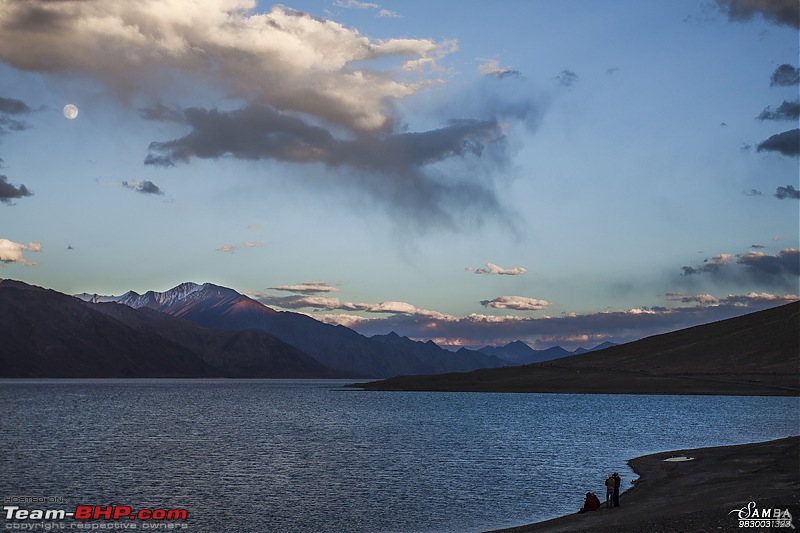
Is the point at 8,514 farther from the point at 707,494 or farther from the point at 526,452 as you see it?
the point at 526,452

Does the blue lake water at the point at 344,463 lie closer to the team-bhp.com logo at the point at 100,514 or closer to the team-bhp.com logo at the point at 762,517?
the team-bhp.com logo at the point at 100,514

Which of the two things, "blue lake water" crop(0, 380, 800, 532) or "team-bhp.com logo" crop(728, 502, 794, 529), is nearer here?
"team-bhp.com logo" crop(728, 502, 794, 529)

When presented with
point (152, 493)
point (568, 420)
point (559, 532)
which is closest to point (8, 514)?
point (152, 493)

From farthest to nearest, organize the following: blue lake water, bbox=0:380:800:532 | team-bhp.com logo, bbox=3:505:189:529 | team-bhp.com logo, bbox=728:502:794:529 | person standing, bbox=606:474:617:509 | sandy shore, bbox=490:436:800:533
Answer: blue lake water, bbox=0:380:800:532
team-bhp.com logo, bbox=3:505:189:529
person standing, bbox=606:474:617:509
sandy shore, bbox=490:436:800:533
team-bhp.com logo, bbox=728:502:794:529

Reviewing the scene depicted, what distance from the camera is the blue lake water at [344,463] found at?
2042 inches

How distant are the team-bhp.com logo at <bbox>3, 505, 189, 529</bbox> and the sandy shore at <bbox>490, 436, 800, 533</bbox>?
69.6 ft

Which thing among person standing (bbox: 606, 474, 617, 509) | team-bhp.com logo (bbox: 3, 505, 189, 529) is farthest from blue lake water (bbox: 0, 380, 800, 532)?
person standing (bbox: 606, 474, 617, 509)

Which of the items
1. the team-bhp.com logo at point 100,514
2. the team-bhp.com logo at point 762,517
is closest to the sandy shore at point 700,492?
the team-bhp.com logo at point 762,517

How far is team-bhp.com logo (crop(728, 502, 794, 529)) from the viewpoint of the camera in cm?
3472

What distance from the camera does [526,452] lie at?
284 ft

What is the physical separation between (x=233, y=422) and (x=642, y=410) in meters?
92.3

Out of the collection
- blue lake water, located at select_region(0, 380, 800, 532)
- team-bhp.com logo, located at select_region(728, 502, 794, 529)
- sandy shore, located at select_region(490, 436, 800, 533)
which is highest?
team-bhp.com logo, located at select_region(728, 502, 794, 529)

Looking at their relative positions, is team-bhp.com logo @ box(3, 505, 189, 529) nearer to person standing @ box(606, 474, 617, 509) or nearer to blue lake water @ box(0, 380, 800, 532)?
blue lake water @ box(0, 380, 800, 532)

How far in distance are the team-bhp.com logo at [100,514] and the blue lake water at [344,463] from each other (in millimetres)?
1462
